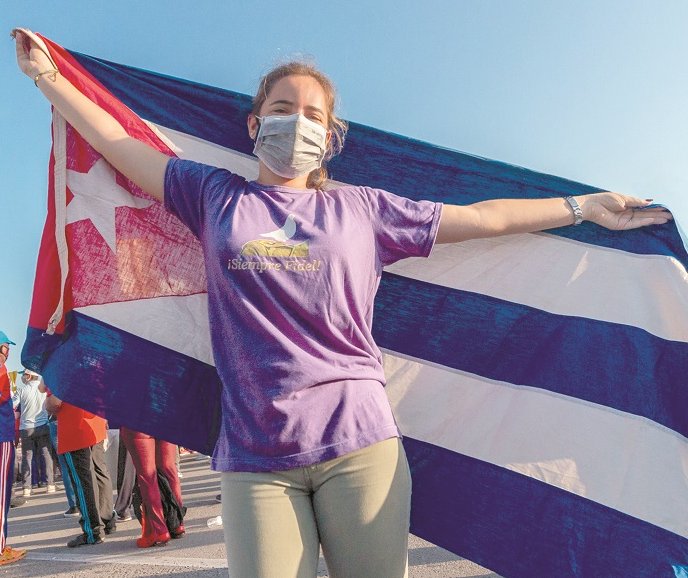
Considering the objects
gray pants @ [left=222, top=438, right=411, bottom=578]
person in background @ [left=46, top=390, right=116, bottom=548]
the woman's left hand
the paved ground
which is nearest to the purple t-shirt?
gray pants @ [left=222, top=438, right=411, bottom=578]

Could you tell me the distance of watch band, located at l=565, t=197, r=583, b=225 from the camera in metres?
2.64

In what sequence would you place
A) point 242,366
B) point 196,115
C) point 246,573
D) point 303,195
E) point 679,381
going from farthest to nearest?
point 196,115 < point 679,381 < point 303,195 < point 242,366 < point 246,573

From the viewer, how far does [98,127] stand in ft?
7.69

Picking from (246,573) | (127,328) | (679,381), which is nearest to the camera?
(246,573)

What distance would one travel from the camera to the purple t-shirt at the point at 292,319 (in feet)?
5.49

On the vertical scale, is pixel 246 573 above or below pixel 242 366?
below

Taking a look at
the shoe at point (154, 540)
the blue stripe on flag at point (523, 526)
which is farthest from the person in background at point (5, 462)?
the blue stripe on flag at point (523, 526)

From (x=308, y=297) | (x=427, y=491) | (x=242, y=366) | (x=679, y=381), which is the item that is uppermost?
(x=308, y=297)

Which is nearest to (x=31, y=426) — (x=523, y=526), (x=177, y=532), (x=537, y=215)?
(x=177, y=532)

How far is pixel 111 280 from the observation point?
2.81m

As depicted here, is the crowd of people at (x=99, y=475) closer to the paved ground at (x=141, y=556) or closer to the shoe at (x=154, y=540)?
the shoe at (x=154, y=540)

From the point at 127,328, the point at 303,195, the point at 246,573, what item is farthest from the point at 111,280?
the point at 246,573

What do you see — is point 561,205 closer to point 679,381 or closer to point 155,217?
point 679,381

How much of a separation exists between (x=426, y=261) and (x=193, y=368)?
117cm
